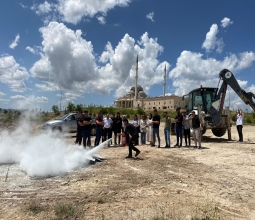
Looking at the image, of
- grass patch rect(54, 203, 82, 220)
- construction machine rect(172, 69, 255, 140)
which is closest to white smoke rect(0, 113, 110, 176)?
grass patch rect(54, 203, 82, 220)

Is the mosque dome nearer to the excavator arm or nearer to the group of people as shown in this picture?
the excavator arm

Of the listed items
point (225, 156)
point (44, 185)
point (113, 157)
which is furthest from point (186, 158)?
point (44, 185)

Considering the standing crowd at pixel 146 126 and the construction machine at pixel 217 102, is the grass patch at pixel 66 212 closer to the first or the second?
the standing crowd at pixel 146 126

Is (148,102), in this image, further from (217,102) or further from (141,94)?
(217,102)

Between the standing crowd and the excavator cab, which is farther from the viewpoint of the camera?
the excavator cab

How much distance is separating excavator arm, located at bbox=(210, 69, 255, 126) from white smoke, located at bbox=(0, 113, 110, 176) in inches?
322

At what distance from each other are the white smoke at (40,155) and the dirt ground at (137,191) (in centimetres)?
34

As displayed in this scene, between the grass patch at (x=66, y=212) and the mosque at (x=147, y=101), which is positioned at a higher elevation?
the mosque at (x=147, y=101)

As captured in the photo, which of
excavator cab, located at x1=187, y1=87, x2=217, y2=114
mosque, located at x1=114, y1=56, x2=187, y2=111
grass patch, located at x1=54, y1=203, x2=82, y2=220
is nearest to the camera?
grass patch, located at x1=54, y1=203, x2=82, y2=220

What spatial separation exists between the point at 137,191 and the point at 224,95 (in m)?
10.7

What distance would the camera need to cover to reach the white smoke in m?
6.82

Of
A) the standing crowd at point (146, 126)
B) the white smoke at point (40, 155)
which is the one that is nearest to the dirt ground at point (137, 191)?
the white smoke at point (40, 155)

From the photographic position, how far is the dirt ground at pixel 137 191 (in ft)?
14.0

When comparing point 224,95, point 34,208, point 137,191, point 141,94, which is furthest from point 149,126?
point 141,94
